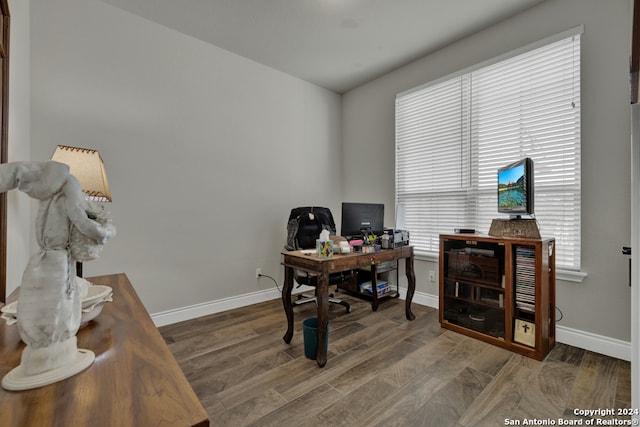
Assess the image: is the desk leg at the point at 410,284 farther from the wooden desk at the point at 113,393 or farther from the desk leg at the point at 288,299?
the wooden desk at the point at 113,393

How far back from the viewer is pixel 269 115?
3.64m

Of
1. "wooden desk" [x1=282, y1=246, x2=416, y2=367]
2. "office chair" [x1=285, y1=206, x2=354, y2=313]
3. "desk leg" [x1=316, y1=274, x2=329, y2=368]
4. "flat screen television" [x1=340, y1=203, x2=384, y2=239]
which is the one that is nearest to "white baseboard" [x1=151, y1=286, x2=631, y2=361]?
"office chair" [x1=285, y1=206, x2=354, y2=313]

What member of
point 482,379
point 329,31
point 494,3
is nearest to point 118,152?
point 329,31

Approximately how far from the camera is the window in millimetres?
2408

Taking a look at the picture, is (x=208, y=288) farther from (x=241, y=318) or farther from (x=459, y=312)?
(x=459, y=312)

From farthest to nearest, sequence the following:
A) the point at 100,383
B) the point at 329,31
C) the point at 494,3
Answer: the point at 329,31, the point at 494,3, the point at 100,383

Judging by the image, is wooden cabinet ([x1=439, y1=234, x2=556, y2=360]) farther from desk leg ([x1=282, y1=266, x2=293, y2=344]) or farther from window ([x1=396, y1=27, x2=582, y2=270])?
desk leg ([x1=282, y1=266, x2=293, y2=344])

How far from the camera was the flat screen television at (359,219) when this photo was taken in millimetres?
2779

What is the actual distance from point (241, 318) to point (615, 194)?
343 cm

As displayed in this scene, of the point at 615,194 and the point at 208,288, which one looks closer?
the point at 615,194

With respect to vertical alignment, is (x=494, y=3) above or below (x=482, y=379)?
above

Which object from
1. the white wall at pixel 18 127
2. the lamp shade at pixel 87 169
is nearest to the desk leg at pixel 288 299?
the lamp shade at pixel 87 169

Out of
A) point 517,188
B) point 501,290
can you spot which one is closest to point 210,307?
point 501,290

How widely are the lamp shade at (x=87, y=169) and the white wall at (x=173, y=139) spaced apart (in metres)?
1.05
